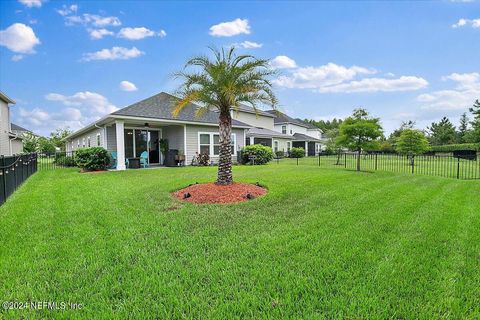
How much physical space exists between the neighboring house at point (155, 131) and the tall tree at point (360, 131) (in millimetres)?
8625

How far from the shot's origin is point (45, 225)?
16.3 ft

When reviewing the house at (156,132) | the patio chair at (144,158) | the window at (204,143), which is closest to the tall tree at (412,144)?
the house at (156,132)

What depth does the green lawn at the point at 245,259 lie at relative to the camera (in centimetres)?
248

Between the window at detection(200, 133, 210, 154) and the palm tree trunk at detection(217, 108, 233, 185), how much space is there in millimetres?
10731

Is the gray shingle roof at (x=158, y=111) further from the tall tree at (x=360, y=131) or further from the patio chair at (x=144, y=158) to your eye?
the tall tree at (x=360, y=131)

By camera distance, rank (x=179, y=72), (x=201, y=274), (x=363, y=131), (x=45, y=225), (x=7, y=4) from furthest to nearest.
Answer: (x=363, y=131) < (x=7, y=4) < (x=179, y=72) < (x=45, y=225) < (x=201, y=274)

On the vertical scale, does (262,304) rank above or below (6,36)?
below

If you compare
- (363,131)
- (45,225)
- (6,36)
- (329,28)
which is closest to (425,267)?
(45,225)

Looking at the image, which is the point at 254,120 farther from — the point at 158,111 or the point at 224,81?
the point at 224,81

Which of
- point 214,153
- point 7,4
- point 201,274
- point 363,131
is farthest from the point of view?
point 214,153

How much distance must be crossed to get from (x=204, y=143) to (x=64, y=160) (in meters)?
11.5

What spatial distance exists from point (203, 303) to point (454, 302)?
2.42 meters

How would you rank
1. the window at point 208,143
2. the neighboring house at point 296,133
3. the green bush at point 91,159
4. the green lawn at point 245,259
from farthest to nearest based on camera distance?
the neighboring house at point 296,133 → the window at point 208,143 → the green bush at point 91,159 → the green lawn at point 245,259

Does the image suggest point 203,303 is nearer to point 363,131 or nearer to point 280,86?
point 280,86
